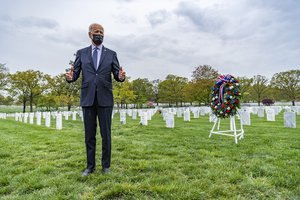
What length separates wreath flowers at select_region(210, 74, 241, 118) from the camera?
236 inches

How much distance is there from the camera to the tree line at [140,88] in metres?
29.4

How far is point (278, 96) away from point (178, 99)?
2026 centimetres

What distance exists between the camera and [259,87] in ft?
151

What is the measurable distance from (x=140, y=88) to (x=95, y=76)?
4795cm

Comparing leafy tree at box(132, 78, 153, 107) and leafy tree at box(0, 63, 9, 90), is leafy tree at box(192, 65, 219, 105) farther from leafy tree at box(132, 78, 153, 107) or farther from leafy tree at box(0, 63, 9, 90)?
leafy tree at box(0, 63, 9, 90)

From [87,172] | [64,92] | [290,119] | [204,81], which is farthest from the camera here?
[64,92]

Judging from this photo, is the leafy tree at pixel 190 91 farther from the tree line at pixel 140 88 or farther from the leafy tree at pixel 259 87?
the leafy tree at pixel 259 87

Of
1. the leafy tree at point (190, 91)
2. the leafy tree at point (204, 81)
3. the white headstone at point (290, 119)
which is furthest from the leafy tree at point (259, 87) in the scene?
the white headstone at point (290, 119)

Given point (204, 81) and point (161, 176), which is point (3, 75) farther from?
point (161, 176)

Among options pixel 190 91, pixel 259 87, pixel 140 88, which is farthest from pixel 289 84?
pixel 140 88

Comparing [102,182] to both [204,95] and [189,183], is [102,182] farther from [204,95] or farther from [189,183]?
[204,95]

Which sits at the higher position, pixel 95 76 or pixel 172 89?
pixel 172 89

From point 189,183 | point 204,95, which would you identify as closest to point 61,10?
point 189,183

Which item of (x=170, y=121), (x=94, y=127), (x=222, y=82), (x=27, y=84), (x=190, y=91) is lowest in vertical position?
(x=170, y=121)
